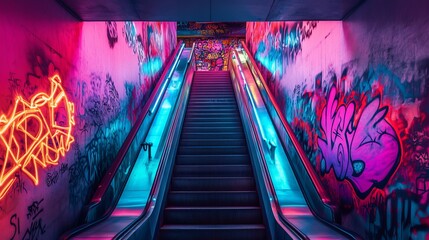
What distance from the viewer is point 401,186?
2.93m

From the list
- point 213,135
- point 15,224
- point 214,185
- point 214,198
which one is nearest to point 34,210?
point 15,224

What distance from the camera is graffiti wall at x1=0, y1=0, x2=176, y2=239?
2.72m

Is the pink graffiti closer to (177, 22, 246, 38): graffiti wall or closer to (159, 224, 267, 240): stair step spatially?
(159, 224, 267, 240): stair step

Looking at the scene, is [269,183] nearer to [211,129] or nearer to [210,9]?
[210,9]

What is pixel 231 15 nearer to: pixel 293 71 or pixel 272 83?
pixel 293 71

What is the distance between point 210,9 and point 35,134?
7.37 feet

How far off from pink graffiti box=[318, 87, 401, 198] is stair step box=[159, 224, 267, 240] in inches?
48.2

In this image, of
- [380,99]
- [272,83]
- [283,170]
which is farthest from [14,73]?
[272,83]

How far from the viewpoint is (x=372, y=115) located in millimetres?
3525

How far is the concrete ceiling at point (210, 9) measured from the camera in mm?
3848

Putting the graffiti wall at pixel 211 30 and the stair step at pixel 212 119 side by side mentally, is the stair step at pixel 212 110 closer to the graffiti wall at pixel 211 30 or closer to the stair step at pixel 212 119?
the stair step at pixel 212 119

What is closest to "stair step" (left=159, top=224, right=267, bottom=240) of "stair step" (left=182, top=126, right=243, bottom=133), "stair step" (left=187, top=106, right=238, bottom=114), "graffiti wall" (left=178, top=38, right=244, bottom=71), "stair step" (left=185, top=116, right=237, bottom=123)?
"stair step" (left=182, top=126, right=243, bottom=133)

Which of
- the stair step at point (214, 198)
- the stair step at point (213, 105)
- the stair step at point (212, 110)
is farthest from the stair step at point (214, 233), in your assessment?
the stair step at point (213, 105)

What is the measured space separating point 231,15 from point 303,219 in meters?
2.52
